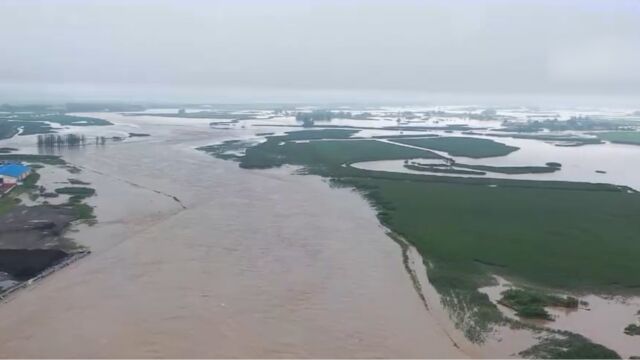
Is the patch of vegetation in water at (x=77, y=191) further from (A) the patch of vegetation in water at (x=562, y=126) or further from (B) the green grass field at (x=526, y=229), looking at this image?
(A) the patch of vegetation in water at (x=562, y=126)

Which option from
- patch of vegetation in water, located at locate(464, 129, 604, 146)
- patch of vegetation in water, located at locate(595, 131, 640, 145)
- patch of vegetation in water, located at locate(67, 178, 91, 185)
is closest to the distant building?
patch of vegetation in water, located at locate(67, 178, 91, 185)

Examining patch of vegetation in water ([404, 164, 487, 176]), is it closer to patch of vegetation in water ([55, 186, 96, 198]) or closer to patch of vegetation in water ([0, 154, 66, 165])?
patch of vegetation in water ([55, 186, 96, 198])

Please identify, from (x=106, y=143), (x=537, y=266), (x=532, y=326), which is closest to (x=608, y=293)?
(x=537, y=266)

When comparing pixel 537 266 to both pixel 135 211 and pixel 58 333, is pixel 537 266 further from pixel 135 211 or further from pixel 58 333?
pixel 135 211

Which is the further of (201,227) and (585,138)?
(585,138)

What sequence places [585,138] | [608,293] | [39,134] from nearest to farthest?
[608,293]
[39,134]
[585,138]

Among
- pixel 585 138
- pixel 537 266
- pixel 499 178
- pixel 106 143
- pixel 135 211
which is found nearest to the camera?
pixel 537 266
